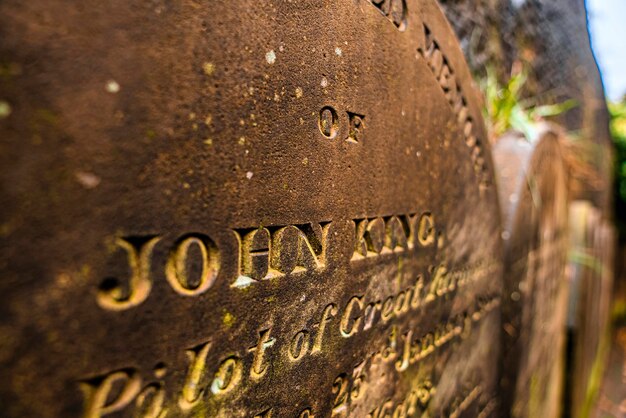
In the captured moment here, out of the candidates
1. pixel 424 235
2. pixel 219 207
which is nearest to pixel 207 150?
pixel 219 207

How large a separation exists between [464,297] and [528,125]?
49.1 inches

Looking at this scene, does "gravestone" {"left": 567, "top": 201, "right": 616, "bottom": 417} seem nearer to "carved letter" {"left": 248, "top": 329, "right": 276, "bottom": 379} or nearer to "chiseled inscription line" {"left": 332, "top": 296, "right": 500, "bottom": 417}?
"chiseled inscription line" {"left": 332, "top": 296, "right": 500, "bottom": 417}

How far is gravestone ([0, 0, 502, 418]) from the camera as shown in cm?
47

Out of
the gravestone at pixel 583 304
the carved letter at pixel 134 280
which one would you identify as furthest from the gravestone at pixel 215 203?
the gravestone at pixel 583 304

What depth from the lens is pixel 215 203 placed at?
2.14 feet

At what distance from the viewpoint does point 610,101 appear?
816cm

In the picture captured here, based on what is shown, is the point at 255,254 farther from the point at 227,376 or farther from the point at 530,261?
the point at 530,261

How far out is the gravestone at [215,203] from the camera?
0.47m

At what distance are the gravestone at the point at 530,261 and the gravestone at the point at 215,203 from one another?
0.92 metres

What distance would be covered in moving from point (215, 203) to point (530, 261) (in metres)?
2.01

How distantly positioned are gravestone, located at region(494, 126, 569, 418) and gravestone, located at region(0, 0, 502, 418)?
92 centimetres

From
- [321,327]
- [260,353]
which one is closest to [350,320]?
[321,327]

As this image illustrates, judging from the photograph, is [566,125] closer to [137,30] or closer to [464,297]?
[464,297]

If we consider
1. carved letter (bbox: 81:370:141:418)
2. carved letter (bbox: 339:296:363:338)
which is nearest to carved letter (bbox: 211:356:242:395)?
carved letter (bbox: 81:370:141:418)
